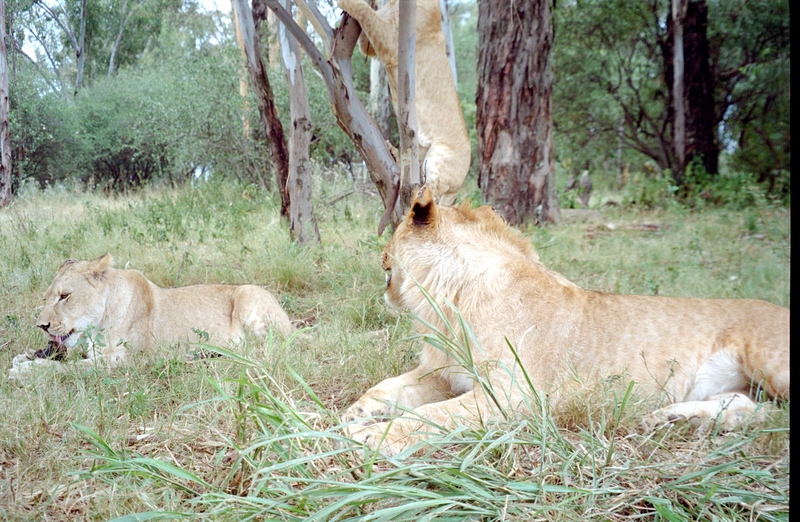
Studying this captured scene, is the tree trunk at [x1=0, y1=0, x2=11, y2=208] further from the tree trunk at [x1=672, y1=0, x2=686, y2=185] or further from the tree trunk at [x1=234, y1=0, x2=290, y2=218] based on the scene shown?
the tree trunk at [x1=672, y1=0, x2=686, y2=185]

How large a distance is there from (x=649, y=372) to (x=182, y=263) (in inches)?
131

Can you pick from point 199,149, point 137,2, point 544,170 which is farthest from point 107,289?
point 544,170

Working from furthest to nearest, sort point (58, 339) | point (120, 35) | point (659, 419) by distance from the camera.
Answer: point (120, 35) → point (58, 339) → point (659, 419)

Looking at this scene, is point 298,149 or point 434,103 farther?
point 298,149

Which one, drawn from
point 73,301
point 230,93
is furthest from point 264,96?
point 73,301

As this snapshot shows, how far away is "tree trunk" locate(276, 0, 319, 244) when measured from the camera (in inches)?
231

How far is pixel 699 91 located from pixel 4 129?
10734 mm

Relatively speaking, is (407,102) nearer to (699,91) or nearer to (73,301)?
(73,301)

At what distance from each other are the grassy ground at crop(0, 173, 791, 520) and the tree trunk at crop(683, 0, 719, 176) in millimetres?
6616

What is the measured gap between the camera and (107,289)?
12.3ft

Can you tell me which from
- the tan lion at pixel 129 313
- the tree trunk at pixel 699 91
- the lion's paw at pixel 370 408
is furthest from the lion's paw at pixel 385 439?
the tree trunk at pixel 699 91

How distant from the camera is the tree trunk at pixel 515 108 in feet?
24.6

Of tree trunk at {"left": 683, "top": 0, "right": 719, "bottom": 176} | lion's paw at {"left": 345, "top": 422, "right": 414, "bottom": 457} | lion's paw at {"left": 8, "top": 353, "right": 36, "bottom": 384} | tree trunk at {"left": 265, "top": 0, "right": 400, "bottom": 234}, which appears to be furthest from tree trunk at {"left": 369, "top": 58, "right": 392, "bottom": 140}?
lion's paw at {"left": 345, "top": 422, "right": 414, "bottom": 457}

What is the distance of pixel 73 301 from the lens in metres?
3.54
